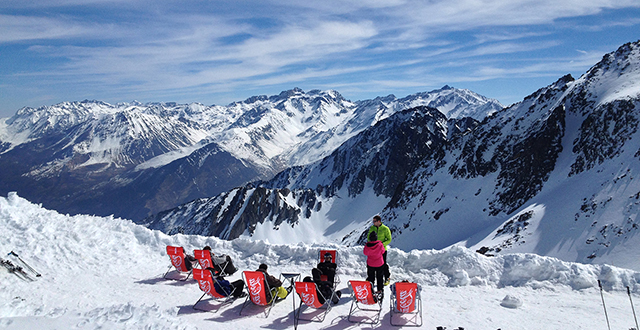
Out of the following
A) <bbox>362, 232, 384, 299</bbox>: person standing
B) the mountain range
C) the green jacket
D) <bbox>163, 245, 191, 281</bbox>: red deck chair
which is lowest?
the mountain range

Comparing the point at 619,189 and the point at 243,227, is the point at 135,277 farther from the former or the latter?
the point at 243,227

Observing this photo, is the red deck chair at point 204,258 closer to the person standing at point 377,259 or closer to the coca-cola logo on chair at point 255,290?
the coca-cola logo on chair at point 255,290

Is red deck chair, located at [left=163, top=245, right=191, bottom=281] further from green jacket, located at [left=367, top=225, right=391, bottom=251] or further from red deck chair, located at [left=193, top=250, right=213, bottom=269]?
green jacket, located at [left=367, top=225, right=391, bottom=251]

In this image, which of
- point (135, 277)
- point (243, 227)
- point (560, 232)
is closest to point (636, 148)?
point (560, 232)

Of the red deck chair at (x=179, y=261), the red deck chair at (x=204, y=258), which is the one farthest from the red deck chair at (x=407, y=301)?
the red deck chair at (x=179, y=261)

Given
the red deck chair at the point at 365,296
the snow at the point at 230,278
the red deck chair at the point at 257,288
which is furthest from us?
the red deck chair at the point at 257,288

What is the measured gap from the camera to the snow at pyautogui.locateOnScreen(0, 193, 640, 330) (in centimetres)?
1163

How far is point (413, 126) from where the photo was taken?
581 ft

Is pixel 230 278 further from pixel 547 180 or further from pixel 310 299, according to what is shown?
pixel 547 180

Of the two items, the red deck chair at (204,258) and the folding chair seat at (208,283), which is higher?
the folding chair seat at (208,283)

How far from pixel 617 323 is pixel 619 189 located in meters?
41.6

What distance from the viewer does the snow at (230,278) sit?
11633 mm

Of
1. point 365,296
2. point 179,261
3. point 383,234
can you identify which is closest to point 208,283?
point 179,261

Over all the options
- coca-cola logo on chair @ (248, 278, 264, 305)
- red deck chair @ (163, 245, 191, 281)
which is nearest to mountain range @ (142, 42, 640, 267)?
coca-cola logo on chair @ (248, 278, 264, 305)
